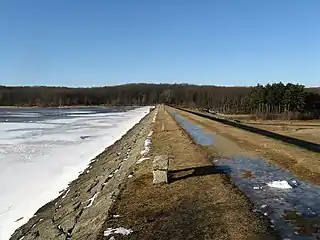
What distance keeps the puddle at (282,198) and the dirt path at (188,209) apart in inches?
14.6

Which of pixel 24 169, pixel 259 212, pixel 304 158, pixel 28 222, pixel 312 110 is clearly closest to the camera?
pixel 259 212

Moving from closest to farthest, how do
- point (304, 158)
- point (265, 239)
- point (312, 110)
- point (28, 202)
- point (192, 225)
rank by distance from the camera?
point (265, 239)
point (192, 225)
point (28, 202)
point (304, 158)
point (312, 110)

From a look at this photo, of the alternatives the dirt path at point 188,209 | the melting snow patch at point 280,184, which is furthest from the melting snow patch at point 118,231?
the melting snow patch at point 280,184

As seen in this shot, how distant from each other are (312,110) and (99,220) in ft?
301

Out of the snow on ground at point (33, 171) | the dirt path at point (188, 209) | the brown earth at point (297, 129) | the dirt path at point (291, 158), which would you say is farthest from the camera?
the brown earth at point (297, 129)

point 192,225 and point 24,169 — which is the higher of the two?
point 192,225

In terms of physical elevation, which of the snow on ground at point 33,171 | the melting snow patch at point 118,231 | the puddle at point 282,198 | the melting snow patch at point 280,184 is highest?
the melting snow patch at point 280,184

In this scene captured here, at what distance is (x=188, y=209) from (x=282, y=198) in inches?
105

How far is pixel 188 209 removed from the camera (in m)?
9.80

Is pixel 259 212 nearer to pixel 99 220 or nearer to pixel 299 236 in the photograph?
pixel 299 236

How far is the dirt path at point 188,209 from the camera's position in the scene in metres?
8.12

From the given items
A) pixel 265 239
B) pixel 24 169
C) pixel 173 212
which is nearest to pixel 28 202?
pixel 24 169

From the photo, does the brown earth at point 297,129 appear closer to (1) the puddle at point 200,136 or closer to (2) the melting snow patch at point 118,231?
Result: (1) the puddle at point 200,136

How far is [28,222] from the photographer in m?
12.8
